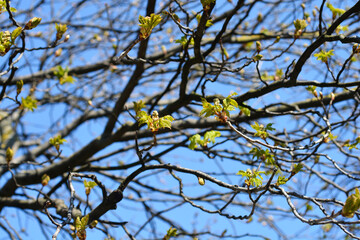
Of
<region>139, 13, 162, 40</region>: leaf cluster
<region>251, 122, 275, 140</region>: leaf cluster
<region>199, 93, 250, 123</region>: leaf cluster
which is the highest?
<region>139, 13, 162, 40</region>: leaf cluster

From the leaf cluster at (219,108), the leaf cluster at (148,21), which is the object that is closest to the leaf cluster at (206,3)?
the leaf cluster at (148,21)

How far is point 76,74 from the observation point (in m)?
4.33

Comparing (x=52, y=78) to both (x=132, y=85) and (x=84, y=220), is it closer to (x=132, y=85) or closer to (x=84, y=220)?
(x=132, y=85)

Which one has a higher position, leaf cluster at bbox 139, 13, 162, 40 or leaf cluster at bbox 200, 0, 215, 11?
leaf cluster at bbox 200, 0, 215, 11

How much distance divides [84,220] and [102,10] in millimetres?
4037

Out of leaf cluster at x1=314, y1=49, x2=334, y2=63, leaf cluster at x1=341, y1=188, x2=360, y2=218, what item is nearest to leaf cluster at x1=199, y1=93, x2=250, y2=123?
leaf cluster at x1=341, y1=188, x2=360, y2=218

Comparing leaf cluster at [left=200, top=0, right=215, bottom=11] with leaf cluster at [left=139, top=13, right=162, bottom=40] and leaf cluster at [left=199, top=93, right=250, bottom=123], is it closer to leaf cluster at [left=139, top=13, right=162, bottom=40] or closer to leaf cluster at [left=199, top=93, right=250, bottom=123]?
leaf cluster at [left=139, top=13, right=162, bottom=40]

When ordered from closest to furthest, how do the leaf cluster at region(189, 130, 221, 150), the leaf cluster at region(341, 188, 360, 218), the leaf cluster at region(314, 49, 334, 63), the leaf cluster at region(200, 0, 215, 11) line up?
the leaf cluster at region(341, 188, 360, 218) < the leaf cluster at region(200, 0, 215, 11) < the leaf cluster at region(189, 130, 221, 150) < the leaf cluster at region(314, 49, 334, 63)

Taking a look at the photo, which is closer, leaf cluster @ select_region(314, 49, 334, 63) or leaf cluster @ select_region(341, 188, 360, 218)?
leaf cluster @ select_region(341, 188, 360, 218)

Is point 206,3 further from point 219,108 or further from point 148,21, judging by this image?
point 219,108

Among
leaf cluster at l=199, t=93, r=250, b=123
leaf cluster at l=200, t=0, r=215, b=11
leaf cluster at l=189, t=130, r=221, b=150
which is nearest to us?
leaf cluster at l=199, t=93, r=250, b=123

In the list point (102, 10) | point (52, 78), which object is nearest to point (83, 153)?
point (52, 78)

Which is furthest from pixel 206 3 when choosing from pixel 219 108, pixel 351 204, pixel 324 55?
pixel 351 204

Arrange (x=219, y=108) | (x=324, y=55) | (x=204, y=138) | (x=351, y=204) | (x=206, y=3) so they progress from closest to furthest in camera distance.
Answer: (x=351, y=204) → (x=219, y=108) → (x=206, y=3) → (x=204, y=138) → (x=324, y=55)
